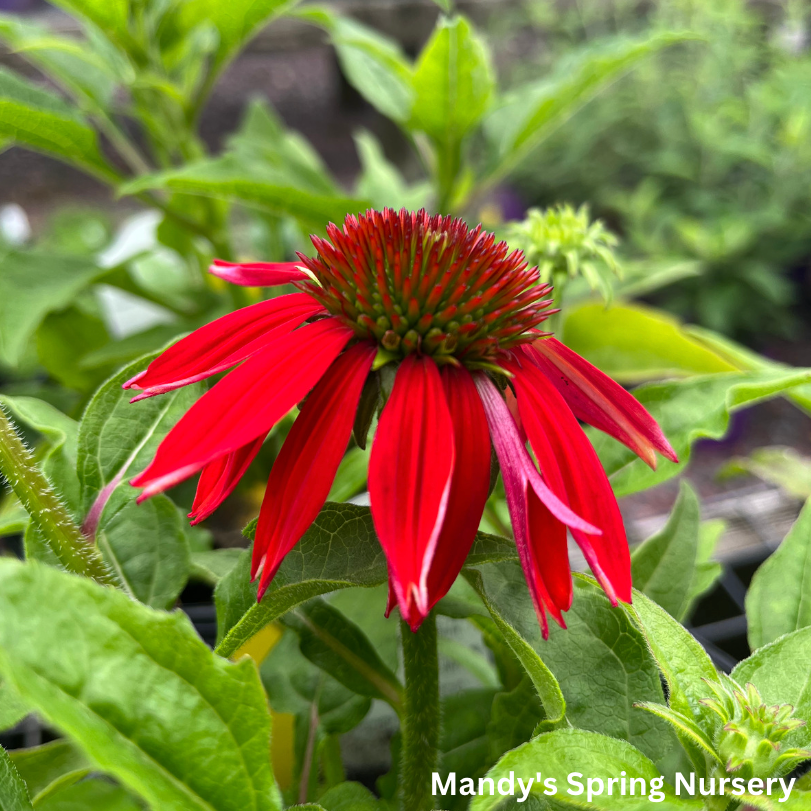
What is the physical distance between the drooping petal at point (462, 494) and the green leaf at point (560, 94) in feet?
1.51

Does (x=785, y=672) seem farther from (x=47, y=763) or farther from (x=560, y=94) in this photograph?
(x=560, y=94)

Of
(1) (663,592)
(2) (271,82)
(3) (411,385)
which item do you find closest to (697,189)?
(2) (271,82)

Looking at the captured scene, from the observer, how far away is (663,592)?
13.7 inches

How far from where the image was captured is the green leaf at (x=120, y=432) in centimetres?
30

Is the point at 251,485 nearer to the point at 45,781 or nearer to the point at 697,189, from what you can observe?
the point at 45,781

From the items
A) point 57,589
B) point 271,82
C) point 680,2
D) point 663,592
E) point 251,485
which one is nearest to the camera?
point 57,589

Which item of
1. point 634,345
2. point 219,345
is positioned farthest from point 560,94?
point 219,345

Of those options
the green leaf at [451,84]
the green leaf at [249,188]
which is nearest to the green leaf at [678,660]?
the green leaf at [249,188]

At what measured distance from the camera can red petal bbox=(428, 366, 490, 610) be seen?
0.22 m

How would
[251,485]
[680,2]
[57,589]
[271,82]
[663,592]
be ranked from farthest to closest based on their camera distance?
1. [271,82]
2. [680,2]
3. [251,485]
4. [663,592]
5. [57,589]

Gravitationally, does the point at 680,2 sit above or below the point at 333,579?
above

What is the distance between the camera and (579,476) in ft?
0.78

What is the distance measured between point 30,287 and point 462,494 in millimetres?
469

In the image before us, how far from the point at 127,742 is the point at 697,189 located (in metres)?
1.48
